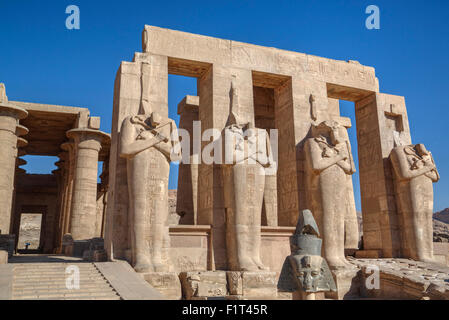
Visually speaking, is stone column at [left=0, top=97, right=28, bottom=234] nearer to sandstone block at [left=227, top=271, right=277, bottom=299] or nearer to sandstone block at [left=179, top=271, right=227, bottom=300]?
sandstone block at [left=179, top=271, right=227, bottom=300]

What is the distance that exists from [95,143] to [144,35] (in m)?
7.24

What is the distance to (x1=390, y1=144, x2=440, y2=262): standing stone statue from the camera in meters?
11.6

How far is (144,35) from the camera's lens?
10711mm

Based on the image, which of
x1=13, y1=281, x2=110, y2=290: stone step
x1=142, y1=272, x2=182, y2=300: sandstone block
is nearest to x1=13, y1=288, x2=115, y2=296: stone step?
x1=13, y1=281, x2=110, y2=290: stone step

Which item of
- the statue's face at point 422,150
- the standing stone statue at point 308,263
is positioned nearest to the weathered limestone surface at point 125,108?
the standing stone statue at point 308,263

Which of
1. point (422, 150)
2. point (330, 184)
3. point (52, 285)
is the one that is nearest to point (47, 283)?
point (52, 285)

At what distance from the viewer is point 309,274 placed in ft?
19.0

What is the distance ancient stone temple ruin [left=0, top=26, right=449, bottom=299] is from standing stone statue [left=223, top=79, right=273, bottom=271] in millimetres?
28

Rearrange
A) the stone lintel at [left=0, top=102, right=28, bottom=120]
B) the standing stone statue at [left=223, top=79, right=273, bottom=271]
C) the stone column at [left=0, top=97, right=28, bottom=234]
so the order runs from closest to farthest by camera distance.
Answer: the standing stone statue at [left=223, top=79, right=273, bottom=271]
the stone column at [left=0, top=97, right=28, bottom=234]
the stone lintel at [left=0, top=102, right=28, bottom=120]

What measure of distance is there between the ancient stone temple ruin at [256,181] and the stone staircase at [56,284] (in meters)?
0.24

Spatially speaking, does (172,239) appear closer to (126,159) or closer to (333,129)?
(126,159)

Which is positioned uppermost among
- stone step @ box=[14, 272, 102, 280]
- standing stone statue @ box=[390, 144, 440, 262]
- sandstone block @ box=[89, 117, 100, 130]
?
sandstone block @ box=[89, 117, 100, 130]

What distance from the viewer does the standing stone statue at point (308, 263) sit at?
19.0 ft
